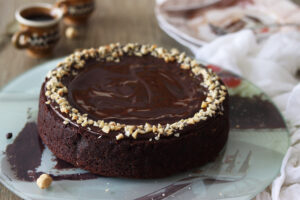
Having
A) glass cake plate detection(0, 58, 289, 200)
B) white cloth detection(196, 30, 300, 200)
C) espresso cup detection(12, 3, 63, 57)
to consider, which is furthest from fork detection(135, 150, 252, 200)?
espresso cup detection(12, 3, 63, 57)

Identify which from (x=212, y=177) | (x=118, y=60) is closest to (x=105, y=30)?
(x=118, y=60)

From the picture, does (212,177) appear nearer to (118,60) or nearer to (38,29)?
(118,60)

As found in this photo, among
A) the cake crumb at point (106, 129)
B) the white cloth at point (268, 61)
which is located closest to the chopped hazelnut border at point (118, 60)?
the cake crumb at point (106, 129)

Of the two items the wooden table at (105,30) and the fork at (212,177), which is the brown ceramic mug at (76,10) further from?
the fork at (212,177)

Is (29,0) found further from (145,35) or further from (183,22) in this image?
(183,22)

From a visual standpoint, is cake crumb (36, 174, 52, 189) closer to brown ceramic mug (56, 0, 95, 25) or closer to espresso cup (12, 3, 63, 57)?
espresso cup (12, 3, 63, 57)
